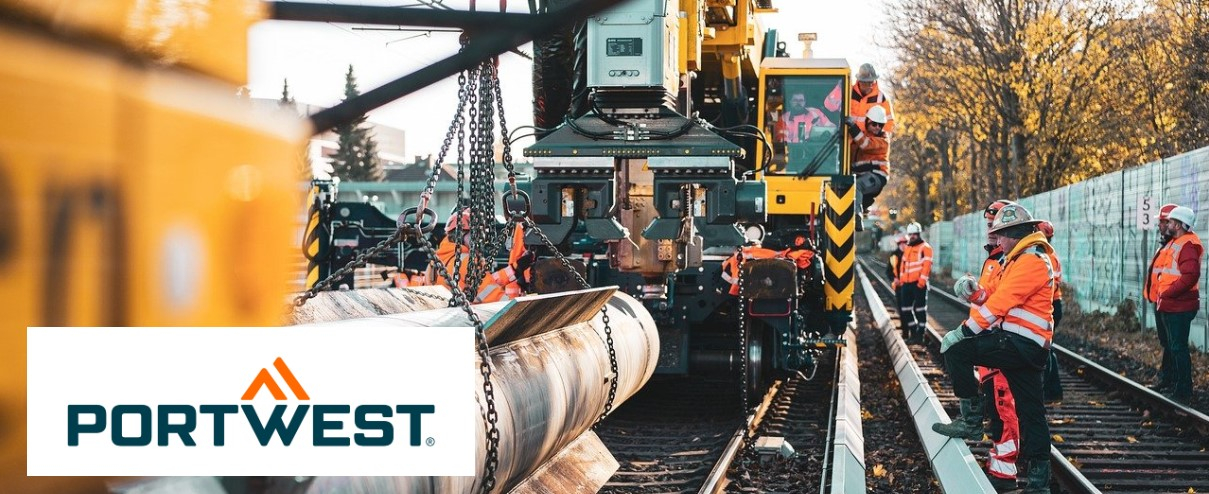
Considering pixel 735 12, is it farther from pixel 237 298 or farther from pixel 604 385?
pixel 237 298

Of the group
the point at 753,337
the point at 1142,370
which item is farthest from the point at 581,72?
the point at 1142,370

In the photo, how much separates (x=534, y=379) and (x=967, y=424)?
5.42 m

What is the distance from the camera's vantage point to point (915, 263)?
19.3 metres

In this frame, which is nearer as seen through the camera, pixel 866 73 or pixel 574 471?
pixel 574 471

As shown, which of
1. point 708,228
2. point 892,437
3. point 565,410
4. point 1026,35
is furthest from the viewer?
point 1026,35

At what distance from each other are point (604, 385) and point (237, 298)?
12.0 ft

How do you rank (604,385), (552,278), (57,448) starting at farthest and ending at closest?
(552,278), (604,385), (57,448)

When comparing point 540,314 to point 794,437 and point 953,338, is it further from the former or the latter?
point 794,437

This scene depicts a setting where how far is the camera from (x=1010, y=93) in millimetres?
31391

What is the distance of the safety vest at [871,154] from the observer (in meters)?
12.1

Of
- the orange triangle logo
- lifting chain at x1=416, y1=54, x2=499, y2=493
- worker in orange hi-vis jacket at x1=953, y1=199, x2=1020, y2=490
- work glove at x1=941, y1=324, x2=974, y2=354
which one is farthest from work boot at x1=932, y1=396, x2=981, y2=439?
the orange triangle logo

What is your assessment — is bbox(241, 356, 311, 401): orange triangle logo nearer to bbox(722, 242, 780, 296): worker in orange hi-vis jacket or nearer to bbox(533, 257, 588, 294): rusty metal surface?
bbox(533, 257, 588, 294): rusty metal surface

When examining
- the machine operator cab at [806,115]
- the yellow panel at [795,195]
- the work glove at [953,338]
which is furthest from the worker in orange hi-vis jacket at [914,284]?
the work glove at [953,338]

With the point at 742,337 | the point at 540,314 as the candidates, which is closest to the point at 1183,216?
the point at 742,337
